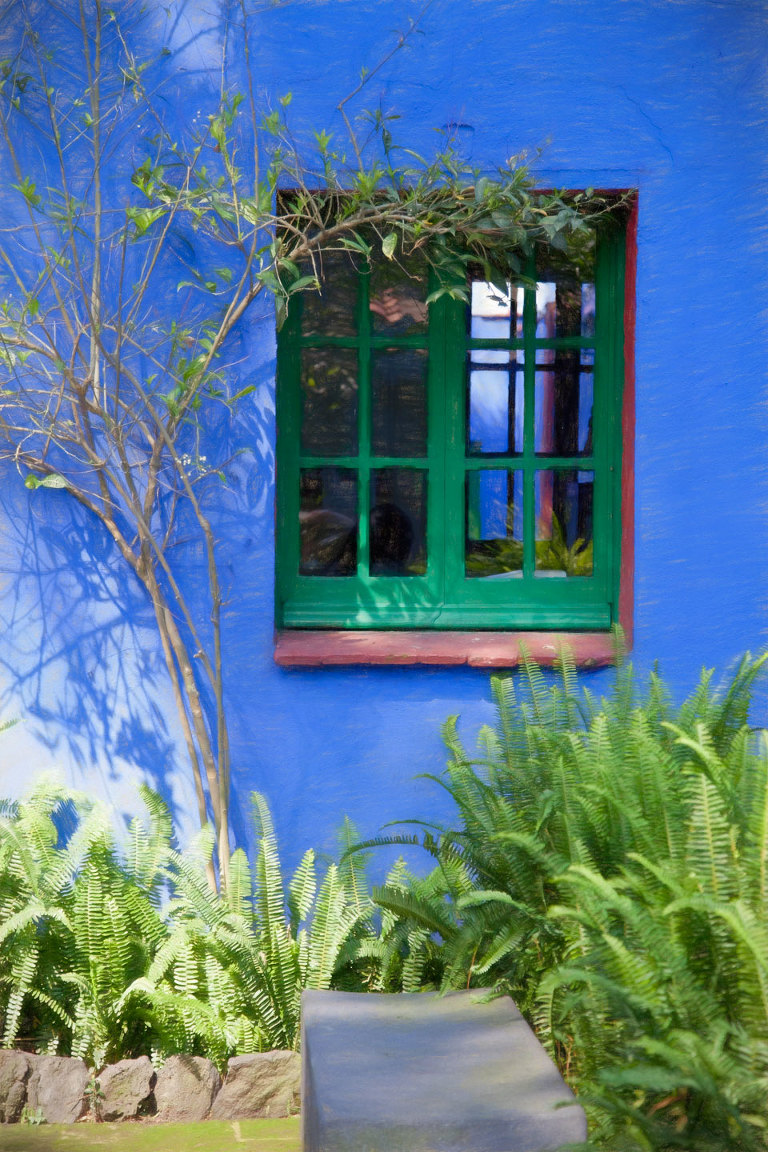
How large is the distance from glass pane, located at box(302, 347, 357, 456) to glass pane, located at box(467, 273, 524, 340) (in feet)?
1.60

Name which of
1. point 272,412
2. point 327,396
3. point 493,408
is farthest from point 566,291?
point 272,412

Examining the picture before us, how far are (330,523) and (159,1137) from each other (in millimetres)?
2155

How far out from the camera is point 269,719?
13.2 feet

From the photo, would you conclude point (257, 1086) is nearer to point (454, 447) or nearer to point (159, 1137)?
point (159, 1137)

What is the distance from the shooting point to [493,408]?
4254mm

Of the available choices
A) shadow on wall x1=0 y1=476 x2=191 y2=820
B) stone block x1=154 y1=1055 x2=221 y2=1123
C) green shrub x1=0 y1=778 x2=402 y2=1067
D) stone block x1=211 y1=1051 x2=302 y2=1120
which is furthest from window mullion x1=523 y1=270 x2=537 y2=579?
stone block x1=154 y1=1055 x2=221 y2=1123

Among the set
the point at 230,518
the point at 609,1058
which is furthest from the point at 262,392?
the point at 609,1058

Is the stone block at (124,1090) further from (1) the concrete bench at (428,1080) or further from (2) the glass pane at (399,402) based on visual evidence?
(2) the glass pane at (399,402)

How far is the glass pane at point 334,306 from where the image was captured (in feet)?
13.8

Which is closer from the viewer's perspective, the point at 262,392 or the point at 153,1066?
the point at 153,1066

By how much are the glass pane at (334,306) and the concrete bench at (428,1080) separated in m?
2.44

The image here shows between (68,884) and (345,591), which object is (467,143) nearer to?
(345,591)

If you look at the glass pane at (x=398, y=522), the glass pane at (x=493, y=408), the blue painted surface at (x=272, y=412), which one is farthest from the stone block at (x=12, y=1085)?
the glass pane at (x=493, y=408)

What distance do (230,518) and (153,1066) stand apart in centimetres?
182
